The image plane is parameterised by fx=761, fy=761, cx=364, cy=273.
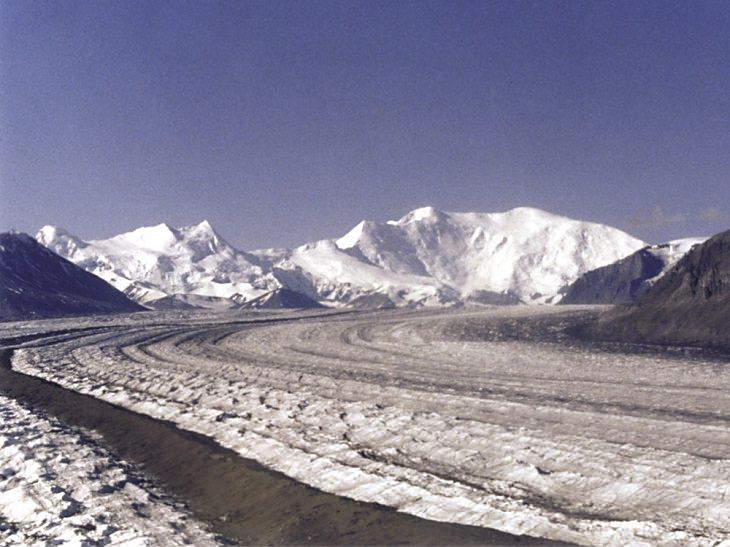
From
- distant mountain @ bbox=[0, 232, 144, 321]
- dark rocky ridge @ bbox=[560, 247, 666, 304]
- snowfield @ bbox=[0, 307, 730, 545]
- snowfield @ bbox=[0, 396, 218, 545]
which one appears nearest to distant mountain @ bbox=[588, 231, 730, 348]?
snowfield @ bbox=[0, 307, 730, 545]

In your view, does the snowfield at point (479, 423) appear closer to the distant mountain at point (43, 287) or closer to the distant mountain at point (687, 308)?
the distant mountain at point (687, 308)

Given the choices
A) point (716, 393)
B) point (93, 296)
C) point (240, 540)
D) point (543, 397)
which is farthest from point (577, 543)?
point (93, 296)

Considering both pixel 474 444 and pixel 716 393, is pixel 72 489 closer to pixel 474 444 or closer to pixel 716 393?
pixel 474 444

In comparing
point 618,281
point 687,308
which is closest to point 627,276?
point 618,281

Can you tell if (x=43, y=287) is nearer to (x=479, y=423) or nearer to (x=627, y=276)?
(x=627, y=276)

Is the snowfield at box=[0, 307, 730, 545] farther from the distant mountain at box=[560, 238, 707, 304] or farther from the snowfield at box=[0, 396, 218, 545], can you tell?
the distant mountain at box=[560, 238, 707, 304]
